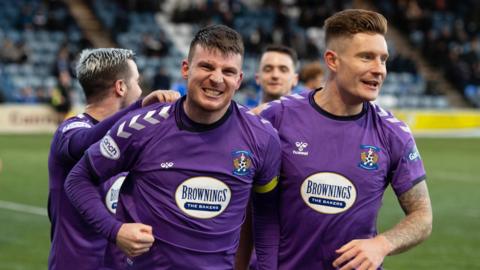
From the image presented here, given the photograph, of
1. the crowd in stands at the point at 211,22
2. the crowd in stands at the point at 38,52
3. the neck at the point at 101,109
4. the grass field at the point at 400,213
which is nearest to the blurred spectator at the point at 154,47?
the crowd in stands at the point at 211,22

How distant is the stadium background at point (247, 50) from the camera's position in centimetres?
2684

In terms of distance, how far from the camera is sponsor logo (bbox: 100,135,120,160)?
4051 mm

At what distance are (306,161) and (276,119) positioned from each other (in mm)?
278

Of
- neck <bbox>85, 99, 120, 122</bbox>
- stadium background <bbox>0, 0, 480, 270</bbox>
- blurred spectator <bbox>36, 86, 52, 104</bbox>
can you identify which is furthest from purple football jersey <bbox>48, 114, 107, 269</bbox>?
blurred spectator <bbox>36, 86, 52, 104</bbox>

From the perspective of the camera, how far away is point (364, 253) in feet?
12.8

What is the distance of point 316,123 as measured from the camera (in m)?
4.32

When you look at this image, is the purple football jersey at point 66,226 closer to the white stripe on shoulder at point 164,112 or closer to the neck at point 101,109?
the neck at point 101,109

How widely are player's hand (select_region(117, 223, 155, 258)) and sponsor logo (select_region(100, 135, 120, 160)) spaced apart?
336 mm

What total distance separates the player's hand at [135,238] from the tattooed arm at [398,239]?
828 millimetres

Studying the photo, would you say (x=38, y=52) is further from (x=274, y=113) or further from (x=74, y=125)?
(x=274, y=113)

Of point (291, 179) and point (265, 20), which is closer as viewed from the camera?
point (291, 179)

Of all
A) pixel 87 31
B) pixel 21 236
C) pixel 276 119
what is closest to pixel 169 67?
pixel 87 31

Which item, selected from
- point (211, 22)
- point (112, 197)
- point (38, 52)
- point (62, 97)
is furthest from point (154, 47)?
point (112, 197)

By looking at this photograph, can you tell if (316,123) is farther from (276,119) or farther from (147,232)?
(147,232)
